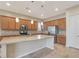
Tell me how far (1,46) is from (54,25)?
6425 millimetres

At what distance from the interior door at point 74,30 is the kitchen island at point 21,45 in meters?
1.43

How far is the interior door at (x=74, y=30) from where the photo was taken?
Answer: 5.70 m

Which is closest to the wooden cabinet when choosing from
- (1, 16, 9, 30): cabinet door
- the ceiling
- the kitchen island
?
the kitchen island

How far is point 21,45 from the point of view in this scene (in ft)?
13.4

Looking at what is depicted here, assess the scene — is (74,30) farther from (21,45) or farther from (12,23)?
(12,23)

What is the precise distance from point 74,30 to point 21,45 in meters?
3.66

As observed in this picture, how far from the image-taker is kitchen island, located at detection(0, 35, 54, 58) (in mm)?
2996

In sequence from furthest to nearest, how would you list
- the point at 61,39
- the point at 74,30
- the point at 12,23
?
the point at 61,39 → the point at 12,23 → the point at 74,30

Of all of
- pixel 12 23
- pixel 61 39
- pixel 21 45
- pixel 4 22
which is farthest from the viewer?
pixel 61 39

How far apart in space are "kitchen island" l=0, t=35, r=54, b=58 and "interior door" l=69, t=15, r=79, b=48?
143 centimetres

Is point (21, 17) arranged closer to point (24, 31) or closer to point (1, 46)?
point (24, 31)

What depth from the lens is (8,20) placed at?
656cm

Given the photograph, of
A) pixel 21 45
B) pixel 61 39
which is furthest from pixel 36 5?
pixel 61 39

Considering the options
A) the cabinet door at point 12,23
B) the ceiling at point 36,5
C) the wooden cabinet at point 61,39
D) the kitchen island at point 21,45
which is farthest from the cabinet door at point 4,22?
the wooden cabinet at point 61,39
